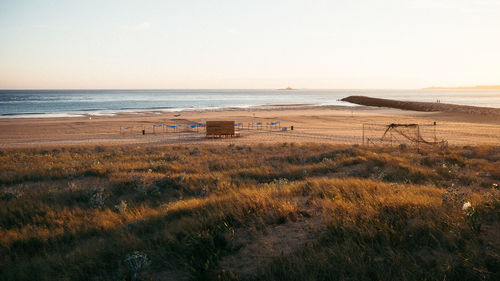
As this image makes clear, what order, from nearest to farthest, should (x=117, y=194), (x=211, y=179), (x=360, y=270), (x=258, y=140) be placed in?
1. (x=360, y=270)
2. (x=117, y=194)
3. (x=211, y=179)
4. (x=258, y=140)

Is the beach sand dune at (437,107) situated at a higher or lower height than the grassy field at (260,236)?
higher

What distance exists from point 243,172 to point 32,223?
6.67 metres

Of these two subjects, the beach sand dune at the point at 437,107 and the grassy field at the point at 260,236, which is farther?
the beach sand dune at the point at 437,107

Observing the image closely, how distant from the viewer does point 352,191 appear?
6820mm

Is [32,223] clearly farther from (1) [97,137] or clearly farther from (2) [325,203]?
(1) [97,137]

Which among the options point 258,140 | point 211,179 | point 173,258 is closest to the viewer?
point 173,258

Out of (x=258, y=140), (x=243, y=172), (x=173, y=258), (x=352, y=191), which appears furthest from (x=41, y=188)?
(x=258, y=140)

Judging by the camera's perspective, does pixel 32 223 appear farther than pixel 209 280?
Yes

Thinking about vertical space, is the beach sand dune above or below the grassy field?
above

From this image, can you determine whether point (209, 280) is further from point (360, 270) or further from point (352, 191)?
point (352, 191)

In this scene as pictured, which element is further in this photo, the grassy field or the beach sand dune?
the beach sand dune

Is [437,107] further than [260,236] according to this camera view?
Yes

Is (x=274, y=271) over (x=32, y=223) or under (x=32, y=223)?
over

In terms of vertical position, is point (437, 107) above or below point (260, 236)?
above
